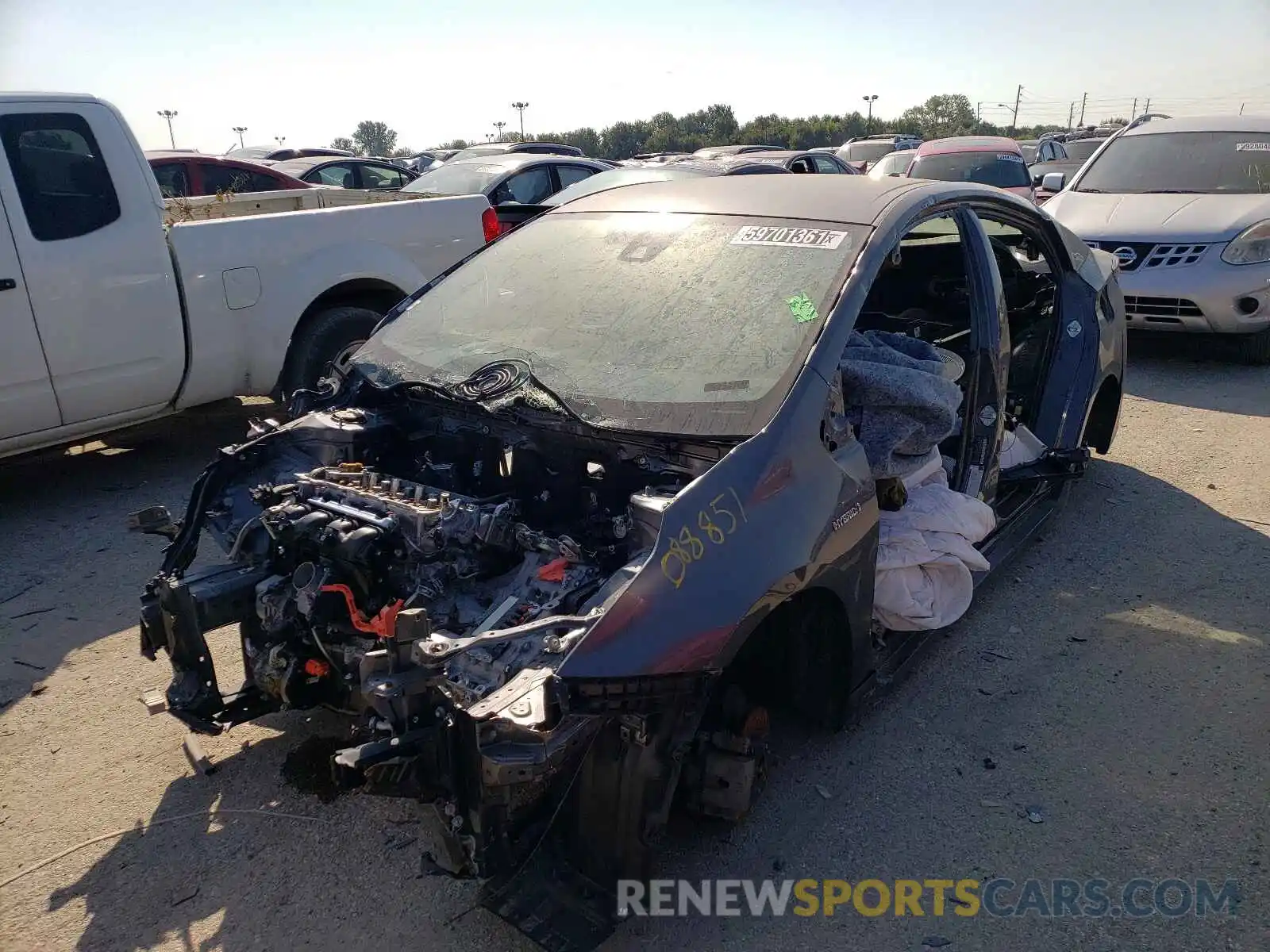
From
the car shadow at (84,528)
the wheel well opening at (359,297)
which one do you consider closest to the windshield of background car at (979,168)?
the wheel well opening at (359,297)

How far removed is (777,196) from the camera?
3.56 metres

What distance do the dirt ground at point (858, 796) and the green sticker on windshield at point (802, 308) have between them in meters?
1.43

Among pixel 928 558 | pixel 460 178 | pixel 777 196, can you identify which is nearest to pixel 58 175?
pixel 777 196

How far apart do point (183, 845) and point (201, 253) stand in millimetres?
3814

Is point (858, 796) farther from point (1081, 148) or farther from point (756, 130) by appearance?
point (756, 130)

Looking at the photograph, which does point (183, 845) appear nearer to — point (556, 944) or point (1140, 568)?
point (556, 944)

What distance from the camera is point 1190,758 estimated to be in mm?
3137

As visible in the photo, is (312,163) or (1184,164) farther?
(312,163)

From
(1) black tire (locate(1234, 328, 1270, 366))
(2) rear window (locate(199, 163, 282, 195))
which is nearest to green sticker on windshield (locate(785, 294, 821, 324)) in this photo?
(1) black tire (locate(1234, 328, 1270, 366))

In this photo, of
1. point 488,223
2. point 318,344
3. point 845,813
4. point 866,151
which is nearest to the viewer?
point 845,813

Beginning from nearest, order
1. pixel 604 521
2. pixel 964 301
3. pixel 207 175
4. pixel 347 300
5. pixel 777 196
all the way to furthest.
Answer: pixel 604 521 → pixel 777 196 → pixel 964 301 → pixel 347 300 → pixel 207 175

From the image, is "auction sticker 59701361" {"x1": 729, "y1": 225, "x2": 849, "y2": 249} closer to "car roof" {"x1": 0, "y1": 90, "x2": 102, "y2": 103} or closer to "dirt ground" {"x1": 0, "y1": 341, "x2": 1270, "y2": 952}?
"dirt ground" {"x1": 0, "y1": 341, "x2": 1270, "y2": 952}

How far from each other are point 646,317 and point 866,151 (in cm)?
2598

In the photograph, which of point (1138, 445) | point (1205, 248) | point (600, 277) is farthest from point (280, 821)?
point (1205, 248)
